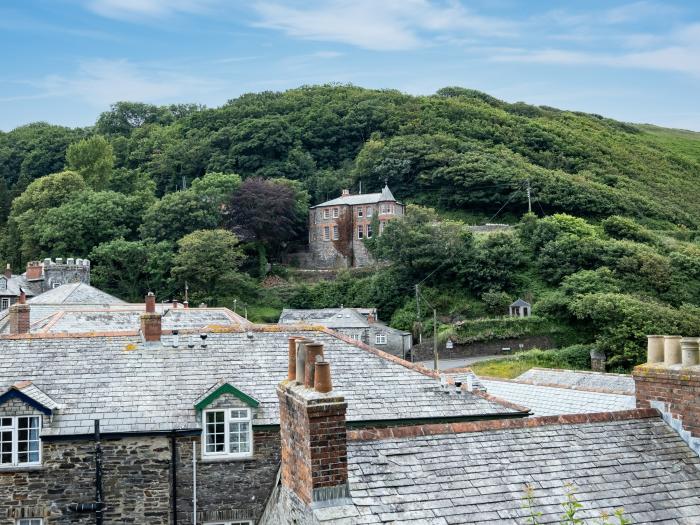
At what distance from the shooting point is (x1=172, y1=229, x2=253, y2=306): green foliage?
254 feet

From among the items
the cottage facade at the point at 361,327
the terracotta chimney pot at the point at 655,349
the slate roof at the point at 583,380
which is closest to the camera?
the terracotta chimney pot at the point at 655,349

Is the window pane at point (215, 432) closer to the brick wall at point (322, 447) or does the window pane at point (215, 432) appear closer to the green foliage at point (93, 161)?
the brick wall at point (322, 447)

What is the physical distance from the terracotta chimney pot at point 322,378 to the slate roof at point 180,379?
349 inches

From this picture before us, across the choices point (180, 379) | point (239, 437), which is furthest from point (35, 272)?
point (239, 437)

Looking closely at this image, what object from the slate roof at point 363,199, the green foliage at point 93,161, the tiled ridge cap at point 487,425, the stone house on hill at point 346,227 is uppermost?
the green foliage at point 93,161

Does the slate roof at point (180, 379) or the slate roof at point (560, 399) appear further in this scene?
the slate roof at point (560, 399)

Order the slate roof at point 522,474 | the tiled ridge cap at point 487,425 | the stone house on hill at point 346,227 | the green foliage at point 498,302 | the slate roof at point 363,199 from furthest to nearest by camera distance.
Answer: the slate roof at point 363,199 → the stone house on hill at point 346,227 → the green foliage at point 498,302 → the tiled ridge cap at point 487,425 → the slate roof at point 522,474

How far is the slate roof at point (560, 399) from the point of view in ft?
66.9

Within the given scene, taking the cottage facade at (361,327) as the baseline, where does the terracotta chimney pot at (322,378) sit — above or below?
above

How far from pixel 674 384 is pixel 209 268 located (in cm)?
6845

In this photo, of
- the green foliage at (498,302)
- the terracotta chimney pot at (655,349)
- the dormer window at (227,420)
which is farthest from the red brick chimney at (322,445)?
the green foliage at (498,302)

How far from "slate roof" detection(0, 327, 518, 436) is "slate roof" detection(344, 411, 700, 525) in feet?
25.1

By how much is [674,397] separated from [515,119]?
12191cm

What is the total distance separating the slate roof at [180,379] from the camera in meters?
18.3
